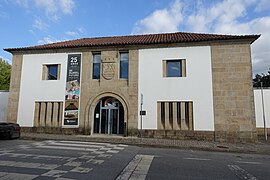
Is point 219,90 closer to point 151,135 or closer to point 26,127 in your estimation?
point 151,135

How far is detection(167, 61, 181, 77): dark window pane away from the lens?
51.5 feet

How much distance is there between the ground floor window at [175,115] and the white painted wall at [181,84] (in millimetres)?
302

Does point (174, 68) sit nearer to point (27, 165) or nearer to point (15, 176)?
point (27, 165)

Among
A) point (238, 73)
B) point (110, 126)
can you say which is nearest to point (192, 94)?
point (238, 73)

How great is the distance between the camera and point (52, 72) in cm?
1756

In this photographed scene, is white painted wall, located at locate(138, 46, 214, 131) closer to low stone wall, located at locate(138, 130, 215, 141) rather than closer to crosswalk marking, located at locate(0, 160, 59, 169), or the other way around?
low stone wall, located at locate(138, 130, 215, 141)

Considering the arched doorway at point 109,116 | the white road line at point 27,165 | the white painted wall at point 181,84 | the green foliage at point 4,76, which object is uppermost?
the green foliage at point 4,76

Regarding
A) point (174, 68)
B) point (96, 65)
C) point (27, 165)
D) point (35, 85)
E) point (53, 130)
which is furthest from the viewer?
point (35, 85)

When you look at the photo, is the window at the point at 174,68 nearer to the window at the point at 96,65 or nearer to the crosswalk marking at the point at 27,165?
the window at the point at 96,65

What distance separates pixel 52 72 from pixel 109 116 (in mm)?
6295

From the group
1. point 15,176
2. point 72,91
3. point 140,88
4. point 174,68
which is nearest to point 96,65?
point 72,91

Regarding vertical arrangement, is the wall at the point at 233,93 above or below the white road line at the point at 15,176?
above

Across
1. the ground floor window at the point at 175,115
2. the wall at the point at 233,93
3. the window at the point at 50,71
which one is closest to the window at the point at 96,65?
the window at the point at 50,71

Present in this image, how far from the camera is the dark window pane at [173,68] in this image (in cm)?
1570
